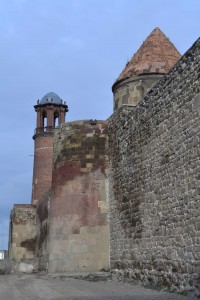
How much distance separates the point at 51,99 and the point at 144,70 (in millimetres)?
26801

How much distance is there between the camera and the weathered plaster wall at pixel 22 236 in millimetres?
28016

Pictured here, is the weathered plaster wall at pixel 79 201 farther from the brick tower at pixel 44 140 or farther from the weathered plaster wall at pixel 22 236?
the brick tower at pixel 44 140

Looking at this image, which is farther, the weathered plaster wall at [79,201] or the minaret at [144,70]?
the minaret at [144,70]

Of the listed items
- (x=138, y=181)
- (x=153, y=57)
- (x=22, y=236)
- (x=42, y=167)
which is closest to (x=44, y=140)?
(x=42, y=167)

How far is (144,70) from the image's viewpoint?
20.1m

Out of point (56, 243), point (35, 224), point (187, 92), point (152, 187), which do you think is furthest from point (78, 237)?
point (35, 224)

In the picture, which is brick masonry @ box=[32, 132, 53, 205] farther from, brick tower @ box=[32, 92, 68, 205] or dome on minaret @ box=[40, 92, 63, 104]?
dome on minaret @ box=[40, 92, 63, 104]

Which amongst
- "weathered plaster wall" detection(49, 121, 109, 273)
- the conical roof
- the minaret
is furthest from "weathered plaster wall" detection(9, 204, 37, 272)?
the conical roof

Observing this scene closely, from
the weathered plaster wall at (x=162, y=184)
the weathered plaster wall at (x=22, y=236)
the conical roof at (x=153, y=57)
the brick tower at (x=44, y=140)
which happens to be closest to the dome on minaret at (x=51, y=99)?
the brick tower at (x=44, y=140)

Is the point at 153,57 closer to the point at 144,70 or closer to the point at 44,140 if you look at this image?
the point at 144,70

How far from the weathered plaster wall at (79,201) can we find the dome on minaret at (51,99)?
1135 inches

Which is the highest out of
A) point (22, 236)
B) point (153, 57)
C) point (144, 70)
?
point (153, 57)

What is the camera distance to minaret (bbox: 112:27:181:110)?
19.9 m

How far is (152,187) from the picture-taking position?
1262cm
